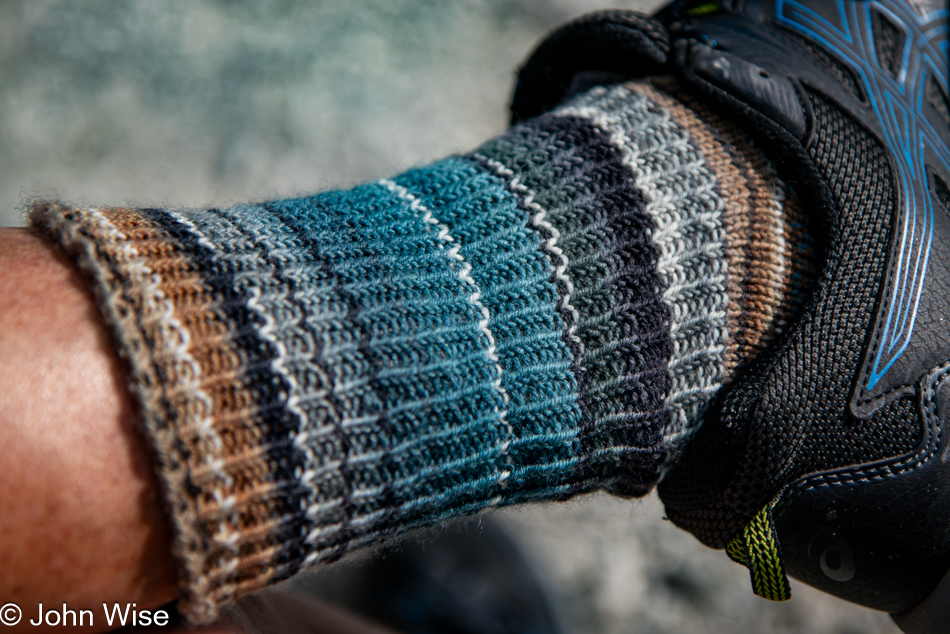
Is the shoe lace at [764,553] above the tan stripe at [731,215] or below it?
below

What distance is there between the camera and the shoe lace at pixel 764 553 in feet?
2.04

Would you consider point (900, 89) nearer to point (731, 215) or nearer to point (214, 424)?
point (731, 215)

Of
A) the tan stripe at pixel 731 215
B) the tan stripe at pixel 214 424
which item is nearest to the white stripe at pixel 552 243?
the tan stripe at pixel 731 215

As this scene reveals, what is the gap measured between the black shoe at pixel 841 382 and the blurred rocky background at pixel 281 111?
50cm

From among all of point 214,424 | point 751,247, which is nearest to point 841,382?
point 751,247

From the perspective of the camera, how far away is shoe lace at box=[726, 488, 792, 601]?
62 cm

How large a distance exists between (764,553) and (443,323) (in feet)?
1.23

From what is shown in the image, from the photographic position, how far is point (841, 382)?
61 cm

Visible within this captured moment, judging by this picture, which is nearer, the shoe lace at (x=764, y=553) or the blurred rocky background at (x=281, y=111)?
the shoe lace at (x=764, y=553)

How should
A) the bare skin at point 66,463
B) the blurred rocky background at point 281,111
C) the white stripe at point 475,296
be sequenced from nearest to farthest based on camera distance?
the bare skin at point 66,463 < the white stripe at point 475,296 < the blurred rocky background at point 281,111

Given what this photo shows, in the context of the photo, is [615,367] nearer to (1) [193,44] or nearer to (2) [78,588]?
(2) [78,588]

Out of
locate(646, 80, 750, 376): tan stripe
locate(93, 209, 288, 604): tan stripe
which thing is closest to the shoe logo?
locate(646, 80, 750, 376): tan stripe

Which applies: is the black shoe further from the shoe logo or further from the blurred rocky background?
the blurred rocky background

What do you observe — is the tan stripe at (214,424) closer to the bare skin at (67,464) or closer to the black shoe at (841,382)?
the bare skin at (67,464)
